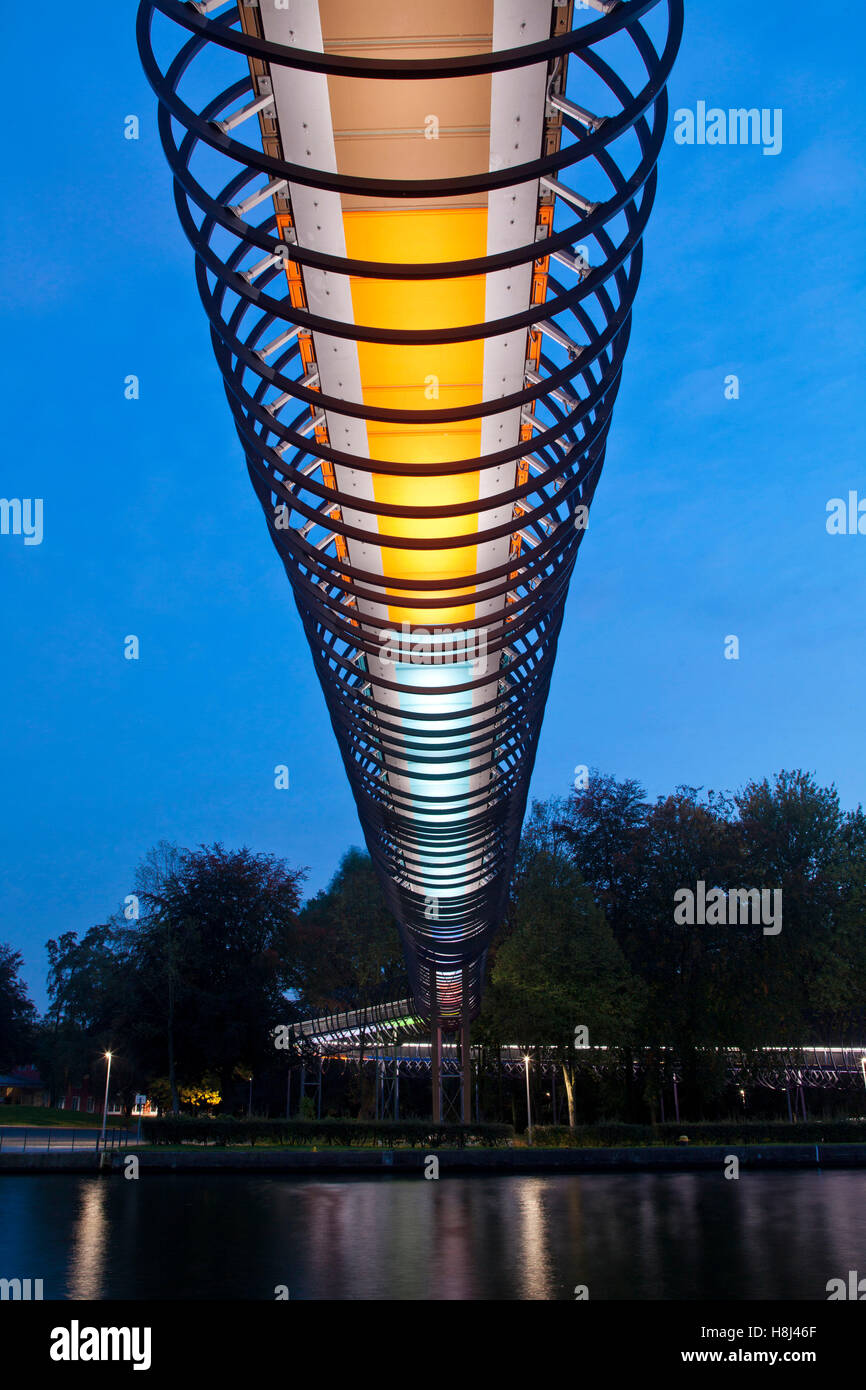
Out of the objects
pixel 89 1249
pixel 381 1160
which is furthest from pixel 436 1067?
pixel 89 1249

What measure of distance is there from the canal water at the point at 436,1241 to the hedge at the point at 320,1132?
26.9 feet

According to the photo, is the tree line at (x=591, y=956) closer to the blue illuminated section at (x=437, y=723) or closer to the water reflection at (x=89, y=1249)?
the water reflection at (x=89, y=1249)

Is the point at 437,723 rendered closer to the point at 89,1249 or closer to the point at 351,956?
the point at 89,1249

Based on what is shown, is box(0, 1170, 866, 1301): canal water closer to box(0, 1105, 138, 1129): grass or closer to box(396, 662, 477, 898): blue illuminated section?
box(396, 662, 477, 898): blue illuminated section

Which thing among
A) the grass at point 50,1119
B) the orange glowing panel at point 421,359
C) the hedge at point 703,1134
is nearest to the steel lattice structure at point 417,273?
the orange glowing panel at point 421,359

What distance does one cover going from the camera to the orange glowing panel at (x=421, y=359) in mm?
5141

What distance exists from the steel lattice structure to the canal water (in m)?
5.20

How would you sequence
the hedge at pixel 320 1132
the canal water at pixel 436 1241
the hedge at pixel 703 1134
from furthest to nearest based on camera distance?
the hedge at pixel 703 1134
the hedge at pixel 320 1132
the canal water at pixel 436 1241

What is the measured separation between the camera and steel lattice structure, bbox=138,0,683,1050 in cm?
365

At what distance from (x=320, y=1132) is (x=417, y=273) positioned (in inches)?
1203

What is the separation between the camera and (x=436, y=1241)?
12.0 meters

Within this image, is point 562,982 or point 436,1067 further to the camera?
point 562,982
